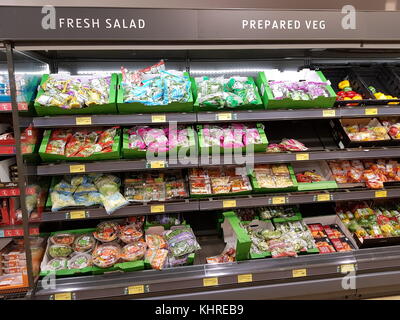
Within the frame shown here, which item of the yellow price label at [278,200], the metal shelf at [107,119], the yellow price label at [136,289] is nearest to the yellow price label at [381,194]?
the yellow price label at [278,200]

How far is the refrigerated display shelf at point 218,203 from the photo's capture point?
2.00 m

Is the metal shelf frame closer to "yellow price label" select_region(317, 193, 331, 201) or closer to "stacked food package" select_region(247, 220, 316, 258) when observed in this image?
"stacked food package" select_region(247, 220, 316, 258)

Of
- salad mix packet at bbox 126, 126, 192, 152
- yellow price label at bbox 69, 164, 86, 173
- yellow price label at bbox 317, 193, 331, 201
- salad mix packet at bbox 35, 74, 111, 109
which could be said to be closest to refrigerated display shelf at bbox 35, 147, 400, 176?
yellow price label at bbox 69, 164, 86, 173

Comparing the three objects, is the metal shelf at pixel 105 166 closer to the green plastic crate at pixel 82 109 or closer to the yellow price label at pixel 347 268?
the green plastic crate at pixel 82 109

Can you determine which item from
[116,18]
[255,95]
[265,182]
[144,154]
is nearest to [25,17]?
[116,18]

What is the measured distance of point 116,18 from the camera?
1.64m

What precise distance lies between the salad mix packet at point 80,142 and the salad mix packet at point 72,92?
0.28 metres

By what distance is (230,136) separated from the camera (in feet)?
7.10

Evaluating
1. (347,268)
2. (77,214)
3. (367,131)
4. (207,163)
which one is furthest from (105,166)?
(367,131)

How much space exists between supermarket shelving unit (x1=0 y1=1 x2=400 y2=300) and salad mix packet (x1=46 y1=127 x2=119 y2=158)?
103mm

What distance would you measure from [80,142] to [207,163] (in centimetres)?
95

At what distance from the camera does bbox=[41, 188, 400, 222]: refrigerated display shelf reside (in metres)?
2.00
